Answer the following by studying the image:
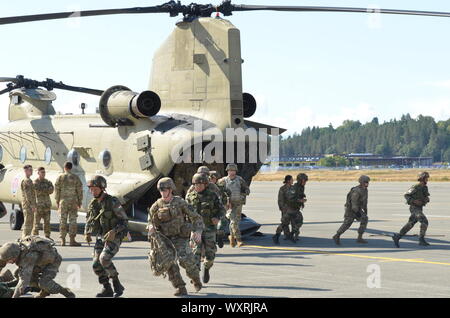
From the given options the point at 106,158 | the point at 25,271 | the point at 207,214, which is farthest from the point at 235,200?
the point at 25,271

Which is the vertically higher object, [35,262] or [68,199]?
[68,199]

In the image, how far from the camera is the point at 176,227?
1084 centimetres

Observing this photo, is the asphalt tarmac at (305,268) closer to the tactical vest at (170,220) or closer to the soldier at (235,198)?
the soldier at (235,198)

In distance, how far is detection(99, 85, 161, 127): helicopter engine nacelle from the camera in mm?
18359

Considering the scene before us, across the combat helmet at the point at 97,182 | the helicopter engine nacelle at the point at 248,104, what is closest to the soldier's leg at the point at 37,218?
the helicopter engine nacelle at the point at 248,104

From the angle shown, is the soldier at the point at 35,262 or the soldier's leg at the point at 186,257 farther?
the soldier's leg at the point at 186,257

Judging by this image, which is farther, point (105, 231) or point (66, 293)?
point (105, 231)

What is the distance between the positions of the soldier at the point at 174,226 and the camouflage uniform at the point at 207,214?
27.6 inches

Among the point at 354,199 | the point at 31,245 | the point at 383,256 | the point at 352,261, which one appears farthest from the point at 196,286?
the point at 354,199

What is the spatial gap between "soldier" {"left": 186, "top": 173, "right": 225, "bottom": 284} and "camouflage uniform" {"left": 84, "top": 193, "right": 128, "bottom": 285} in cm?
141

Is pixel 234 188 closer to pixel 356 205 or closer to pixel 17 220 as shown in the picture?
pixel 356 205

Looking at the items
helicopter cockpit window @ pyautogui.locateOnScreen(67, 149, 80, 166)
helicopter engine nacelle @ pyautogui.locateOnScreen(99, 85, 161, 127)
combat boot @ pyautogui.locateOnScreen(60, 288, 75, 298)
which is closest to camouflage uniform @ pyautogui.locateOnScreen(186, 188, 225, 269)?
combat boot @ pyautogui.locateOnScreen(60, 288, 75, 298)

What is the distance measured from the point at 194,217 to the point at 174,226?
394 mm

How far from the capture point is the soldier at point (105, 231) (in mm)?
10609
